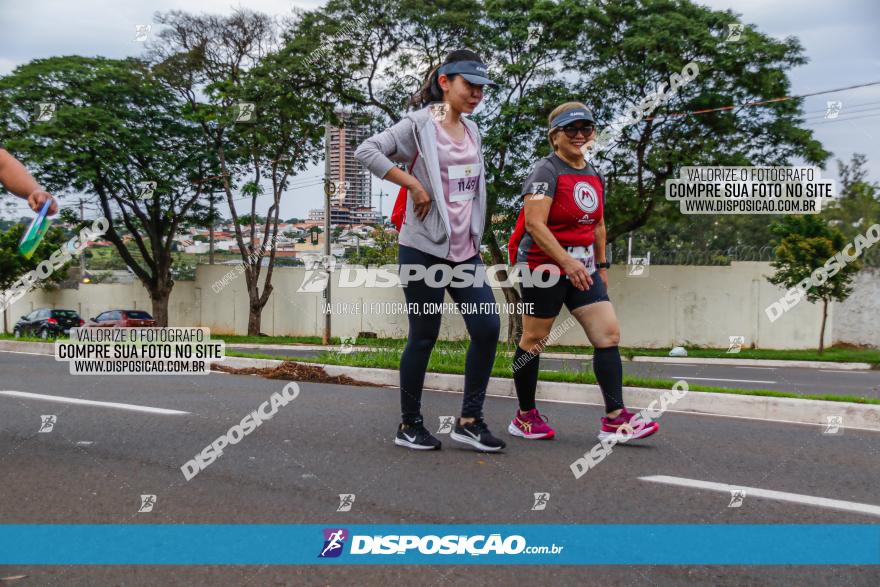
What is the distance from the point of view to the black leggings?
4.42 meters

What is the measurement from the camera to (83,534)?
3.02 meters

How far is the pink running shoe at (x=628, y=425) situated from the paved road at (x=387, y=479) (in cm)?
10

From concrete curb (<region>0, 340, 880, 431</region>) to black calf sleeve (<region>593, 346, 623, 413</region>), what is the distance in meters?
2.04

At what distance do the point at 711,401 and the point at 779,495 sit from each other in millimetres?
3243

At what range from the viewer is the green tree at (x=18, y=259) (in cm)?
3566

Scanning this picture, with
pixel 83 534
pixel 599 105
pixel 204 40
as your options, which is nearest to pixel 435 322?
pixel 83 534

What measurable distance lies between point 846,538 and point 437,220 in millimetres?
2377

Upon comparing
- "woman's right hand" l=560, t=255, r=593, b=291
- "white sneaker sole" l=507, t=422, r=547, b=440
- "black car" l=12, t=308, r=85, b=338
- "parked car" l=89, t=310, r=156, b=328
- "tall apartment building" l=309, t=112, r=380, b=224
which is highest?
"tall apartment building" l=309, t=112, r=380, b=224

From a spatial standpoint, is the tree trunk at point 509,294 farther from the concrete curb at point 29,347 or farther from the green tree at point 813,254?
the concrete curb at point 29,347

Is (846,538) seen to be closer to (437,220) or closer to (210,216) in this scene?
(437,220)

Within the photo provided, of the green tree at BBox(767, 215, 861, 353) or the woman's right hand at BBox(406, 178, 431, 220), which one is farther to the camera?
the green tree at BBox(767, 215, 861, 353)

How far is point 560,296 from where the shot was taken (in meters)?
4.72

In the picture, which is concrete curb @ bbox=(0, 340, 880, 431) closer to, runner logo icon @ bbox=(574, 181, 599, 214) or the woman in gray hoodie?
runner logo icon @ bbox=(574, 181, 599, 214)

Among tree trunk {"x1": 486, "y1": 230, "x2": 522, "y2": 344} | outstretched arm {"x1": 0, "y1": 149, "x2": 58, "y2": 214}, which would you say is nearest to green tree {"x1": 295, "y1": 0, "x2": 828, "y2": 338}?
tree trunk {"x1": 486, "y1": 230, "x2": 522, "y2": 344}
